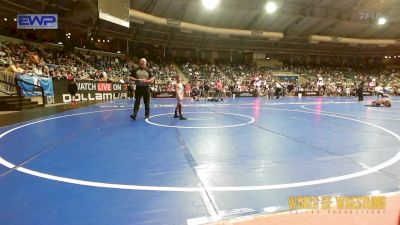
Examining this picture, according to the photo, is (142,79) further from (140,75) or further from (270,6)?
(270,6)

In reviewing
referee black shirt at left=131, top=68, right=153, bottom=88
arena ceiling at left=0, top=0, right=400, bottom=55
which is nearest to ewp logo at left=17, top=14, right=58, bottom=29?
arena ceiling at left=0, top=0, right=400, bottom=55

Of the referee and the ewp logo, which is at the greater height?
the ewp logo

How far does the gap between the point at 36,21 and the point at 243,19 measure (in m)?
24.6

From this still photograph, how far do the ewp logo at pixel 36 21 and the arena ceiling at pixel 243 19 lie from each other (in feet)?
17.3

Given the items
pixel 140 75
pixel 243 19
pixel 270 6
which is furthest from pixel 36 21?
pixel 243 19

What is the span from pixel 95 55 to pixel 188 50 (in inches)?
583

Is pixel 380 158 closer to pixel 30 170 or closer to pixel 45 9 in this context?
pixel 30 170

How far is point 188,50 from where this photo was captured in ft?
141

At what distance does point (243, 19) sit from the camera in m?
36.1

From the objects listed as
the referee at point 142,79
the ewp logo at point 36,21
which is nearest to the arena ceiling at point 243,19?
the ewp logo at point 36,21

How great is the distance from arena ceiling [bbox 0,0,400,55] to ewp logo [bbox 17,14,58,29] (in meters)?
5.27

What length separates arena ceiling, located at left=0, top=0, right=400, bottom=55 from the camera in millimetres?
25438

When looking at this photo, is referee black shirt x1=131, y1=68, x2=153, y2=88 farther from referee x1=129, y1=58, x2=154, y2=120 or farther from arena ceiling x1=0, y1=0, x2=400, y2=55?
arena ceiling x1=0, y1=0, x2=400, y2=55

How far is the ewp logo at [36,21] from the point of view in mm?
17000
